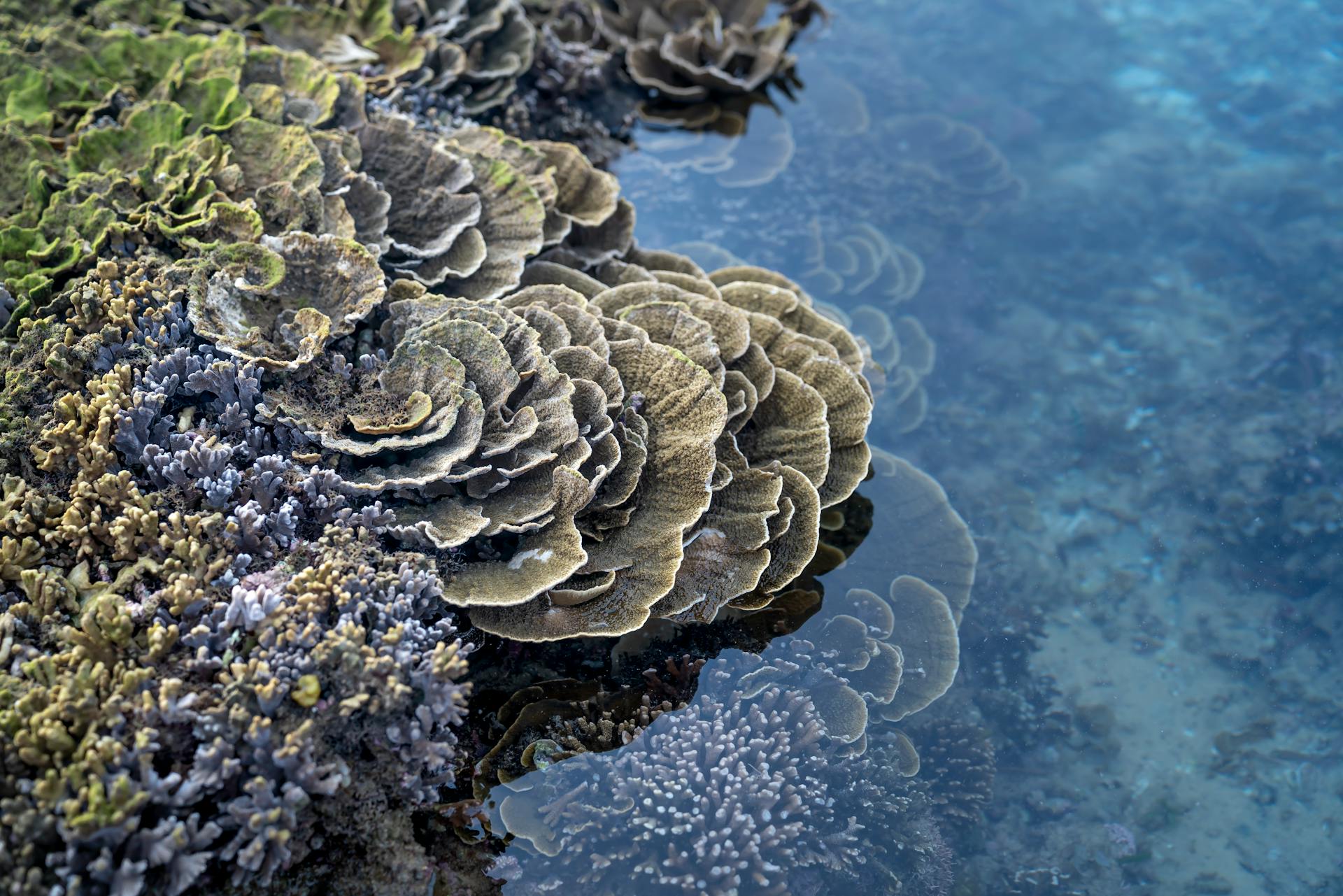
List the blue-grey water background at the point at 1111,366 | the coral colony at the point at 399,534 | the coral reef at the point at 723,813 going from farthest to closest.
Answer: the blue-grey water background at the point at 1111,366 → the coral reef at the point at 723,813 → the coral colony at the point at 399,534

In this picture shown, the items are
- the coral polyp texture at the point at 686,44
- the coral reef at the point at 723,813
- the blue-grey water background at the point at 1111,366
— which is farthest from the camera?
the coral polyp texture at the point at 686,44

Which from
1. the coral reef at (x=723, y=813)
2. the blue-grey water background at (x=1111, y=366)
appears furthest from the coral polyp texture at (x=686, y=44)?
the coral reef at (x=723, y=813)

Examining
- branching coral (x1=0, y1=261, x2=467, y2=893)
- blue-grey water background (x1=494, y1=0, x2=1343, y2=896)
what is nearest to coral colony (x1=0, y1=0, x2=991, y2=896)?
branching coral (x1=0, y1=261, x2=467, y2=893)

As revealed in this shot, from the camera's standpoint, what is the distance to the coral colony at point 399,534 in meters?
3.79

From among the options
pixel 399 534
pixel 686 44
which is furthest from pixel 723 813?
pixel 686 44

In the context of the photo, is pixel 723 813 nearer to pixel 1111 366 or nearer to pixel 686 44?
pixel 1111 366

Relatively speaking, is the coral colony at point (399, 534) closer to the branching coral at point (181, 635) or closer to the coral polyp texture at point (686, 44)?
the branching coral at point (181, 635)

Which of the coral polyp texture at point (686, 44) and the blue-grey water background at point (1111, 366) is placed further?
the coral polyp texture at point (686, 44)

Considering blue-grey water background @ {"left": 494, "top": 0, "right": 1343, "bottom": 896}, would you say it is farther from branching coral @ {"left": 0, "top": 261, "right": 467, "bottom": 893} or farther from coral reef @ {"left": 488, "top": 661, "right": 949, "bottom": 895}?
branching coral @ {"left": 0, "top": 261, "right": 467, "bottom": 893}

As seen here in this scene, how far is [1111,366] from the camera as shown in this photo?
309 inches

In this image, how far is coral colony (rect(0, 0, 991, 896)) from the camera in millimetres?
3795

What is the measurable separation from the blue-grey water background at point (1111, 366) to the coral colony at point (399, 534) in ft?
1.67

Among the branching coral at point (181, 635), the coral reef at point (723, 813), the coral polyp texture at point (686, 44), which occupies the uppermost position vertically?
the coral polyp texture at point (686, 44)

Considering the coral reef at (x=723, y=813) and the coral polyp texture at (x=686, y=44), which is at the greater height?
the coral polyp texture at (x=686, y=44)
